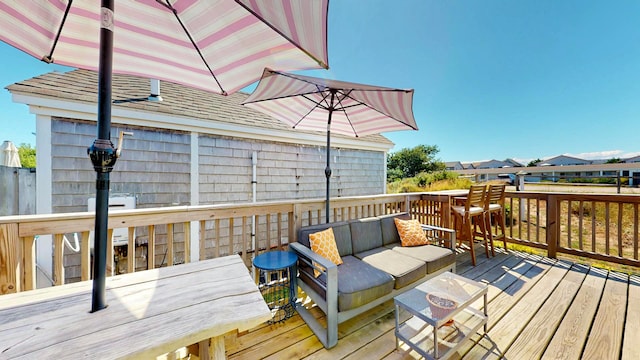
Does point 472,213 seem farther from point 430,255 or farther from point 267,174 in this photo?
point 267,174

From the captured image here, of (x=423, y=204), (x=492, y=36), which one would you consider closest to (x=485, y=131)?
(x=492, y=36)

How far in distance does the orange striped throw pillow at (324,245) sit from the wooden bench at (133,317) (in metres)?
1.18

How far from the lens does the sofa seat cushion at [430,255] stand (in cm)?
263

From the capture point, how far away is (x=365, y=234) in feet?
9.97

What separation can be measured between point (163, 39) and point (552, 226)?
230 inches

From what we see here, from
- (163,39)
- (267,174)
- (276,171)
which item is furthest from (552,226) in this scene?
(163,39)

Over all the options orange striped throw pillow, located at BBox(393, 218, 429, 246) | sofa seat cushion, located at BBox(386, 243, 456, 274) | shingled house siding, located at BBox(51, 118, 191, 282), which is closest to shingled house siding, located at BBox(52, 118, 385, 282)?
shingled house siding, located at BBox(51, 118, 191, 282)

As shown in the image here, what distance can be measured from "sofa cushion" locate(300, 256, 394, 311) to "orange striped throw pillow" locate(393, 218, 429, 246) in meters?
0.97

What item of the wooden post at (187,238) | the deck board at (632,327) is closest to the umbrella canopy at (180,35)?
the wooden post at (187,238)

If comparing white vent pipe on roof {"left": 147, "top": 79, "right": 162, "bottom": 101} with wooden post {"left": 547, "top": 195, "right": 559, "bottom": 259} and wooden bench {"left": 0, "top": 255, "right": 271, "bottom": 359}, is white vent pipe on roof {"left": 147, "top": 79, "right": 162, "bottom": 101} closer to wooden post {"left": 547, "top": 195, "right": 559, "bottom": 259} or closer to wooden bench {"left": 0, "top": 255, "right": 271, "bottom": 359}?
wooden bench {"left": 0, "top": 255, "right": 271, "bottom": 359}

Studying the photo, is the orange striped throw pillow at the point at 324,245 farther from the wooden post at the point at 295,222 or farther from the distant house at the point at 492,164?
the distant house at the point at 492,164

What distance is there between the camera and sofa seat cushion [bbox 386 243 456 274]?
263cm

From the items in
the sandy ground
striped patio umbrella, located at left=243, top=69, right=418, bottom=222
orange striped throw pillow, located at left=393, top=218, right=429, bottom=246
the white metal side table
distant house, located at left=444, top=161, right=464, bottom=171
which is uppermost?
distant house, located at left=444, top=161, right=464, bottom=171

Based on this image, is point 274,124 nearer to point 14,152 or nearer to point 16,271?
point 16,271
